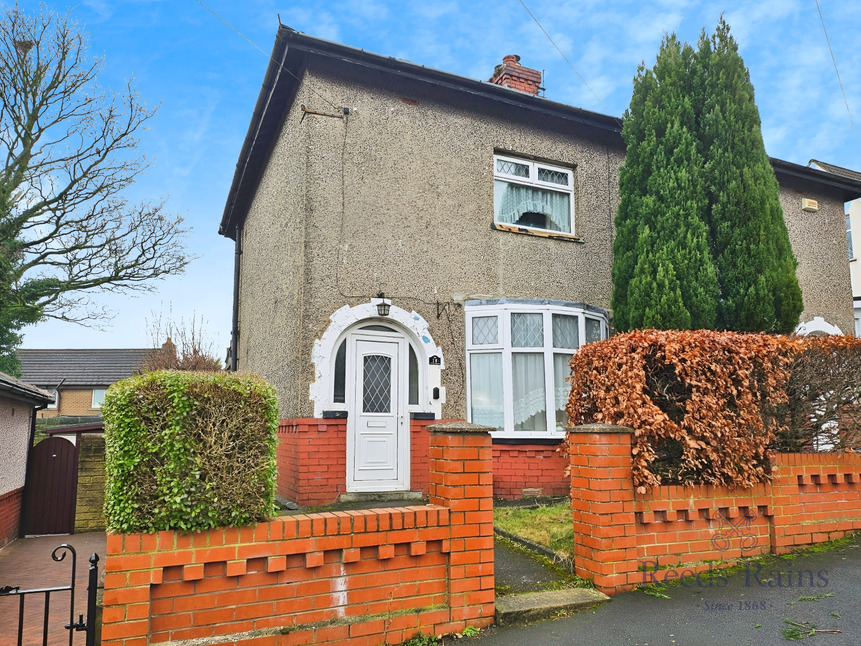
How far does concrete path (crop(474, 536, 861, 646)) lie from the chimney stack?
8696 mm

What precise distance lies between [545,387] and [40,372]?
3612 cm

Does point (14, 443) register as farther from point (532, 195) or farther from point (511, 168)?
point (532, 195)

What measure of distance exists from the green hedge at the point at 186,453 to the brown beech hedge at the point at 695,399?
2877mm

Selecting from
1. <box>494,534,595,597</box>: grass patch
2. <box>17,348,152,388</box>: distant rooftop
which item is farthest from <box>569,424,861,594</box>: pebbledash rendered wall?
<box>17,348,152,388</box>: distant rooftop

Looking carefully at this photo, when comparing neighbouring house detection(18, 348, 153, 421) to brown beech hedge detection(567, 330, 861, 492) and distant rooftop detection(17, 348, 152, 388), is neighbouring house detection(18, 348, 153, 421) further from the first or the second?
brown beech hedge detection(567, 330, 861, 492)

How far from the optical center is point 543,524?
6.00 meters

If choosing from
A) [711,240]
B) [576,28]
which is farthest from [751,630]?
[576,28]

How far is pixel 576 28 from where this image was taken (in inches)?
317

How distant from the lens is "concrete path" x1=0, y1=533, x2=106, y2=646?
423cm

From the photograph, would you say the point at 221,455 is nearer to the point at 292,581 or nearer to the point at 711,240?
the point at 292,581

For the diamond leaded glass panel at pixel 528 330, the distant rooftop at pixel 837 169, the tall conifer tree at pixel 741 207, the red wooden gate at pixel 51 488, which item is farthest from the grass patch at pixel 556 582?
the distant rooftop at pixel 837 169

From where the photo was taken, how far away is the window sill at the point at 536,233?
889cm

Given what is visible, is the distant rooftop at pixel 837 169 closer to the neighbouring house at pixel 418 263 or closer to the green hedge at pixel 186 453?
the neighbouring house at pixel 418 263

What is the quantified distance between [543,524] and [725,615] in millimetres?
2309
